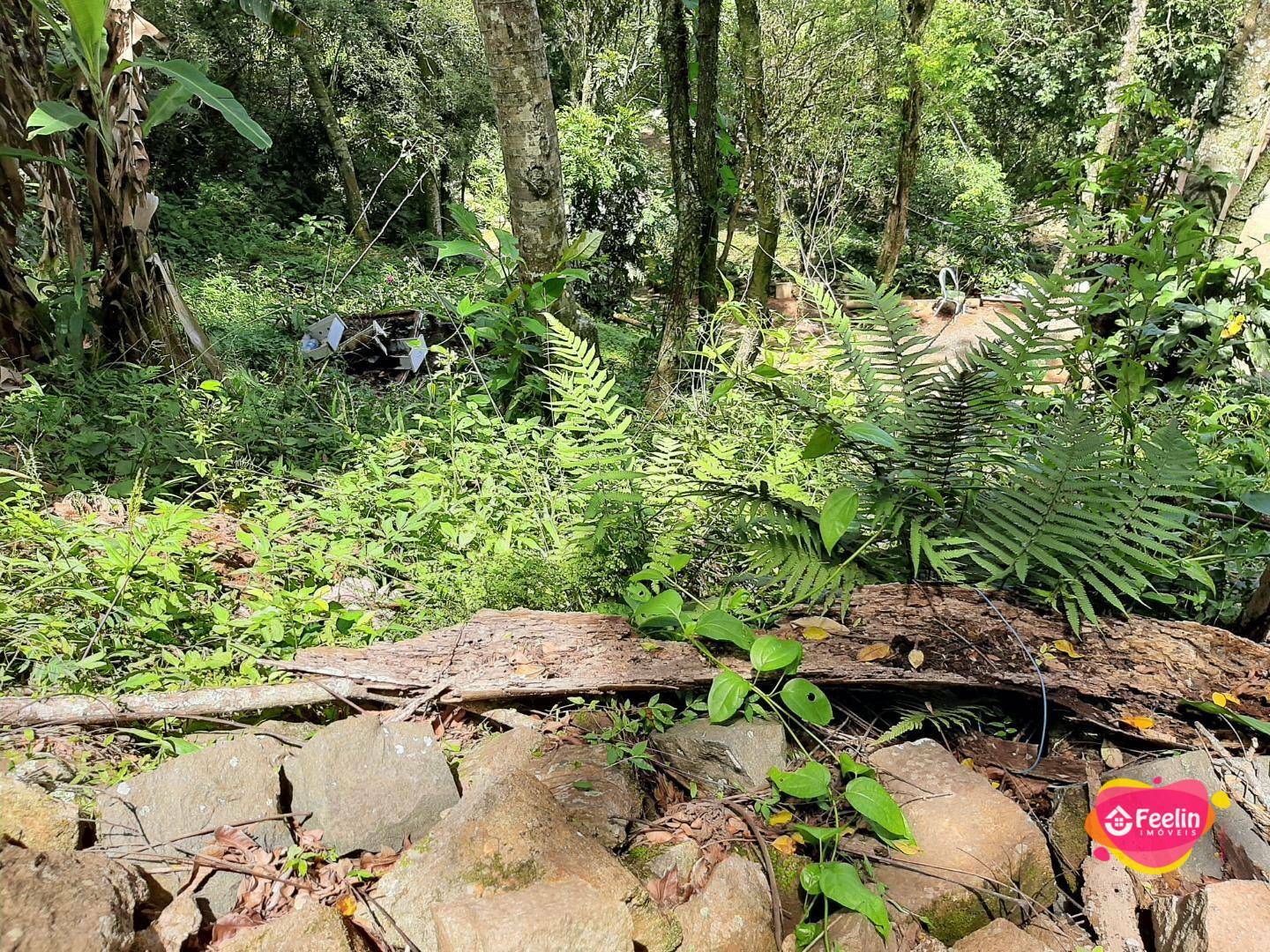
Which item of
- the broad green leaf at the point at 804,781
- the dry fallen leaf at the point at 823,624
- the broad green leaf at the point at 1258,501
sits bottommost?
the broad green leaf at the point at 804,781

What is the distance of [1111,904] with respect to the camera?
162cm

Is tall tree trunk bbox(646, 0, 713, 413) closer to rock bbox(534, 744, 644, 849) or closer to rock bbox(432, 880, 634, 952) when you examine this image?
rock bbox(534, 744, 644, 849)

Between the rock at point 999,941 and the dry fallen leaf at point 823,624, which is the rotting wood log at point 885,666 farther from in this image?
the rock at point 999,941

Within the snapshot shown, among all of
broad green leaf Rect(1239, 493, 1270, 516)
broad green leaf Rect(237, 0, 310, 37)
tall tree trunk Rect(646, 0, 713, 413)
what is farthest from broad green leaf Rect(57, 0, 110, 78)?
broad green leaf Rect(1239, 493, 1270, 516)

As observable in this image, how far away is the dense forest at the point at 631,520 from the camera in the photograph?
165 centimetres

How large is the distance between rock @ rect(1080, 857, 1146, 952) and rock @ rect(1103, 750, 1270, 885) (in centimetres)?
7

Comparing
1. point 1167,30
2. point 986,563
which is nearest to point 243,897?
point 986,563

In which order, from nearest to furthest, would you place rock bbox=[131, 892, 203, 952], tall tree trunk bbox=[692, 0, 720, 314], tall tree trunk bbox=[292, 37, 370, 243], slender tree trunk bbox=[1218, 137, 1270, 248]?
1. rock bbox=[131, 892, 203, 952]
2. tall tree trunk bbox=[692, 0, 720, 314]
3. slender tree trunk bbox=[1218, 137, 1270, 248]
4. tall tree trunk bbox=[292, 37, 370, 243]

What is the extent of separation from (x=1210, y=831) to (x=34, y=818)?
2476 mm

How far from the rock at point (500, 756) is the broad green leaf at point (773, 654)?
565 millimetres

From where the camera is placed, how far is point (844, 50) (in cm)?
1012

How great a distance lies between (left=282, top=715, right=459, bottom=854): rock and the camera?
1587mm

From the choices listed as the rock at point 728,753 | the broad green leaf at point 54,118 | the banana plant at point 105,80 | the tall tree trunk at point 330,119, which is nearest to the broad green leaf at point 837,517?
the rock at point 728,753

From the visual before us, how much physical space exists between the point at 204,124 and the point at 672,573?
1143 cm
